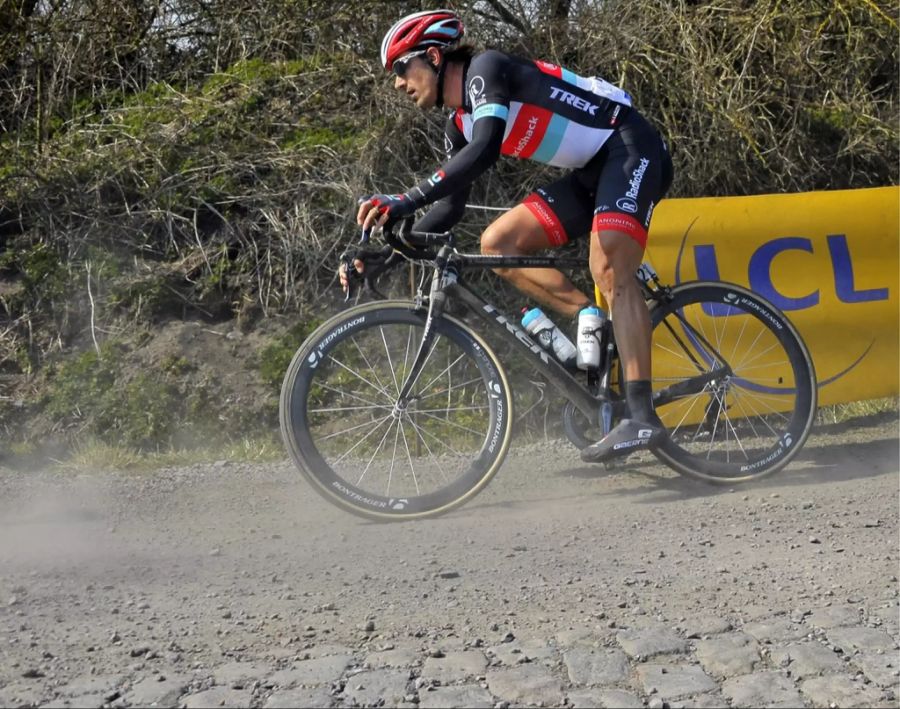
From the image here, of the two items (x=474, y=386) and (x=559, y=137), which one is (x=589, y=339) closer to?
(x=474, y=386)

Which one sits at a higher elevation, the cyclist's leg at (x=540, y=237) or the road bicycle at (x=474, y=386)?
the cyclist's leg at (x=540, y=237)

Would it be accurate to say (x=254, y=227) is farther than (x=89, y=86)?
No

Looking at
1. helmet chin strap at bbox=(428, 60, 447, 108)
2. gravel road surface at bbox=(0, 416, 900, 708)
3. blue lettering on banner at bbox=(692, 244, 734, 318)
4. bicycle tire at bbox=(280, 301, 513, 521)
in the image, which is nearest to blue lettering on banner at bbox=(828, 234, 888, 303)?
blue lettering on banner at bbox=(692, 244, 734, 318)

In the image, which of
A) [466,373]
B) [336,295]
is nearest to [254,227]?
[336,295]

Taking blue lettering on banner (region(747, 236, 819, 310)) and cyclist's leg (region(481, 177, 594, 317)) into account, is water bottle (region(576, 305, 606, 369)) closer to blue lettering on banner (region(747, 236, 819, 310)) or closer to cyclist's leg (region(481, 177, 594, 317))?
cyclist's leg (region(481, 177, 594, 317))

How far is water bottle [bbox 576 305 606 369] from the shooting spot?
18.7 ft

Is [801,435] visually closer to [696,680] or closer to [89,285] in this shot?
[696,680]

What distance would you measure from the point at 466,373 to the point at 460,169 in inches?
44.6

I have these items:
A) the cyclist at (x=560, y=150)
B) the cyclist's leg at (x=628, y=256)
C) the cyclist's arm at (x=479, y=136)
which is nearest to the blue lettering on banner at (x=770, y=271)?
the cyclist at (x=560, y=150)

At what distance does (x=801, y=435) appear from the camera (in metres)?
6.05

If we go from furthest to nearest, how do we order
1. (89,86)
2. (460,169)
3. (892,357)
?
(89,86), (892,357), (460,169)

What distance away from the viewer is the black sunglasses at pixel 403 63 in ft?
17.7

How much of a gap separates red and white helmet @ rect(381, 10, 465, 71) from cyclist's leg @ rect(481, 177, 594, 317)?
2.91 feet

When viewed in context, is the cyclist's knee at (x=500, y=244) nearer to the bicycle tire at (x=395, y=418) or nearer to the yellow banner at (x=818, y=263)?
the bicycle tire at (x=395, y=418)
